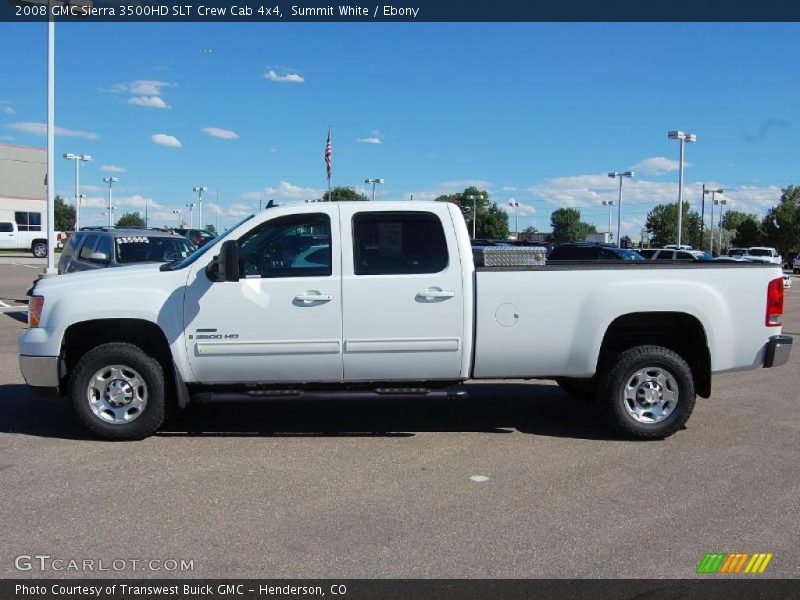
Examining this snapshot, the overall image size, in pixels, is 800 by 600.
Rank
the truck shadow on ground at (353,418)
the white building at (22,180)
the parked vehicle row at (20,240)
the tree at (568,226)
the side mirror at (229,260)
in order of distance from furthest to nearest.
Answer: the tree at (568,226) → the white building at (22,180) → the parked vehicle row at (20,240) → the truck shadow on ground at (353,418) → the side mirror at (229,260)

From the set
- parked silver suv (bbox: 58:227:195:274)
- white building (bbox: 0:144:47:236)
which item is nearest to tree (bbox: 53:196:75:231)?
white building (bbox: 0:144:47:236)

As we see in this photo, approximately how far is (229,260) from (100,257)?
6.45 meters

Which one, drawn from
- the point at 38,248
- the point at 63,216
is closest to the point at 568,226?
the point at 63,216

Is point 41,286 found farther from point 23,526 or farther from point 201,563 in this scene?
point 201,563

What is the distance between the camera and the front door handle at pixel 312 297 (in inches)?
240

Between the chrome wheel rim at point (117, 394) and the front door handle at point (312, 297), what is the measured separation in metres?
1.48

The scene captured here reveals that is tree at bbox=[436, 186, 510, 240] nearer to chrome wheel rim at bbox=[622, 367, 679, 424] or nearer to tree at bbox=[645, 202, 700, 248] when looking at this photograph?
tree at bbox=[645, 202, 700, 248]

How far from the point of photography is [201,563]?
400 cm

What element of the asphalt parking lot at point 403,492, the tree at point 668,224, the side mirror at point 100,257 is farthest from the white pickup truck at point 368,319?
the tree at point 668,224

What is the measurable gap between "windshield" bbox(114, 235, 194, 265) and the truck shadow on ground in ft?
14.2

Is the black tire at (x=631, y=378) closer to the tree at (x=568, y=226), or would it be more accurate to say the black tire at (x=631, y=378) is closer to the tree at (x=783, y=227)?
the tree at (x=783, y=227)

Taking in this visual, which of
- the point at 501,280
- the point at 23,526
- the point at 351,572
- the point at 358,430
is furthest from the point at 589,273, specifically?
the point at 23,526

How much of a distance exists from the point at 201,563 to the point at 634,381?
3975mm

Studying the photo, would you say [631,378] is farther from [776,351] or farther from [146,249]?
[146,249]
